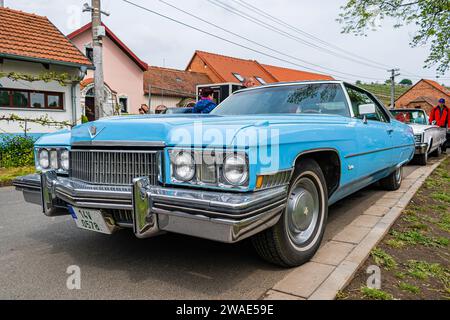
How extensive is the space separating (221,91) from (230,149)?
13983mm

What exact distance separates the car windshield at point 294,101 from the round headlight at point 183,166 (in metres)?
1.68

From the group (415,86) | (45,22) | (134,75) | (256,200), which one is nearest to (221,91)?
(45,22)

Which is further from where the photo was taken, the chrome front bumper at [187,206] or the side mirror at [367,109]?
the side mirror at [367,109]

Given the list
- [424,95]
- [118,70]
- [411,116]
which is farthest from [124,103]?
[424,95]

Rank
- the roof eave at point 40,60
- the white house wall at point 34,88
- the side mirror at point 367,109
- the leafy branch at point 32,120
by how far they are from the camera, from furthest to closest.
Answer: the white house wall at point 34,88
the roof eave at point 40,60
the leafy branch at point 32,120
the side mirror at point 367,109

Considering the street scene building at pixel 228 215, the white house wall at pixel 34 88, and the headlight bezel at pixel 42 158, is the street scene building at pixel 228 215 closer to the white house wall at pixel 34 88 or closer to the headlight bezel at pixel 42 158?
the headlight bezel at pixel 42 158

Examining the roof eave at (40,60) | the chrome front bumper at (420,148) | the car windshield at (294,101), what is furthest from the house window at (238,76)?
the car windshield at (294,101)

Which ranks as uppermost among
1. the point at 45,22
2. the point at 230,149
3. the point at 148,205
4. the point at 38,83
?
the point at 45,22

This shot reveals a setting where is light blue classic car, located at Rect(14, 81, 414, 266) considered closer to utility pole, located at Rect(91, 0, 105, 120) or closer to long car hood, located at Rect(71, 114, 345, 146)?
long car hood, located at Rect(71, 114, 345, 146)

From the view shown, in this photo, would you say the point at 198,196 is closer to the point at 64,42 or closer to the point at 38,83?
the point at 38,83

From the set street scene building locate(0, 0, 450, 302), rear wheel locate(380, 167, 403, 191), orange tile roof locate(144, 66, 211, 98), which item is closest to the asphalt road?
street scene building locate(0, 0, 450, 302)

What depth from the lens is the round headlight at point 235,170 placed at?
2.04m

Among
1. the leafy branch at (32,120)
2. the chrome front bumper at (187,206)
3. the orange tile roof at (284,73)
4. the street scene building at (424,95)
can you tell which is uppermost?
the orange tile roof at (284,73)

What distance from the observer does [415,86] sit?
49625mm
